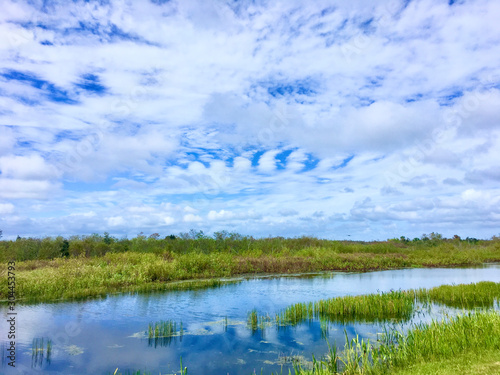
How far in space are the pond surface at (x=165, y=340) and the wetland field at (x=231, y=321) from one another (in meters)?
0.05

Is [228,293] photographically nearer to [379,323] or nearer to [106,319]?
[106,319]

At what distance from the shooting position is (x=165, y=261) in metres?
25.6

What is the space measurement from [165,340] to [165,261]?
14.0 meters

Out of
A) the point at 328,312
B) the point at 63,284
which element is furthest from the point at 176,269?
the point at 328,312

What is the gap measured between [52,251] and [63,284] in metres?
14.4

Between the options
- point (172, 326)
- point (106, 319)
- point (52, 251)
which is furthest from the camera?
point (52, 251)

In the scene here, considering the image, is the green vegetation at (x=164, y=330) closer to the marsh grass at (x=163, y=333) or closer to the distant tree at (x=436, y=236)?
the marsh grass at (x=163, y=333)

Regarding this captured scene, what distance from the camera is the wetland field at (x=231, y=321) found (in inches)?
347

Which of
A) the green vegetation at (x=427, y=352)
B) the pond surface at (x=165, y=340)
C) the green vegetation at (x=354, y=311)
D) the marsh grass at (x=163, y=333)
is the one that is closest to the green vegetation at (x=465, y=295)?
the pond surface at (x=165, y=340)

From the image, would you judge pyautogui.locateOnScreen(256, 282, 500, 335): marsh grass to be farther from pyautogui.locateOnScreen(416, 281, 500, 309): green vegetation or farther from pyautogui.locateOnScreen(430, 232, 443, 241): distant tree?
pyautogui.locateOnScreen(430, 232, 443, 241): distant tree

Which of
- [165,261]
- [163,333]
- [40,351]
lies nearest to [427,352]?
[163,333]

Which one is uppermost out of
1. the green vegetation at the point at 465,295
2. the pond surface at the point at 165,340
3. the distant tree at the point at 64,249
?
the distant tree at the point at 64,249

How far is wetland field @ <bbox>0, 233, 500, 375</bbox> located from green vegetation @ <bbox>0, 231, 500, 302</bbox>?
0.40ft

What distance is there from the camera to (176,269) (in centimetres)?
2559
